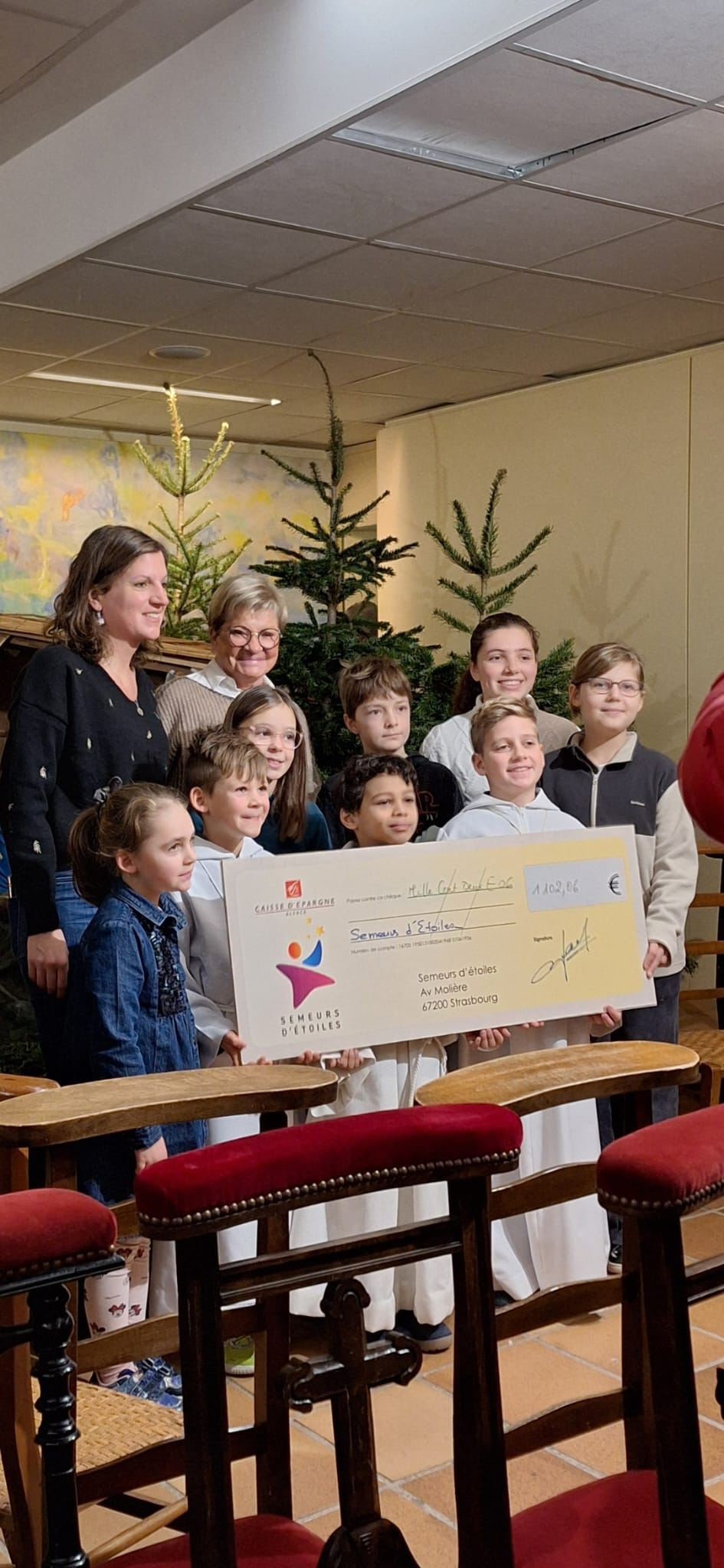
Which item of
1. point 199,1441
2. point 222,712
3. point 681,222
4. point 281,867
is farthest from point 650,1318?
point 681,222

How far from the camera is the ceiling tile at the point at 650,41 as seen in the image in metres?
3.53

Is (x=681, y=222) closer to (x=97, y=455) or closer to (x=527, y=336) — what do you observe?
(x=527, y=336)

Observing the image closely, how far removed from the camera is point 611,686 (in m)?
3.96

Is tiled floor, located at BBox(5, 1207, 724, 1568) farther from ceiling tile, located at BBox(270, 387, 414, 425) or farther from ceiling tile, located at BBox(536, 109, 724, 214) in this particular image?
ceiling tile, located at BBox(270, 387, 414, 425)

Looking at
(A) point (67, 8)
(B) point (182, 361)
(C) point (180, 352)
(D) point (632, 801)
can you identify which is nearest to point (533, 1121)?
(D) point (632, 801)

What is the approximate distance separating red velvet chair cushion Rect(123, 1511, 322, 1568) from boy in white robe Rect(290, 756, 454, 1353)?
5.81 feet

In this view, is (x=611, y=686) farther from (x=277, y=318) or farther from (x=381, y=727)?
(x=277, y=318)

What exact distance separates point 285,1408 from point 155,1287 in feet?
4.81

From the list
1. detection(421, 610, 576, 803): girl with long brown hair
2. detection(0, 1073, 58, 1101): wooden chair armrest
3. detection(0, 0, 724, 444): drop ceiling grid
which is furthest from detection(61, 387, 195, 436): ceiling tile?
detection(0, 1073, 58, 1101): wooden chair armrest

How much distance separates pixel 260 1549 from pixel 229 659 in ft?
7.96

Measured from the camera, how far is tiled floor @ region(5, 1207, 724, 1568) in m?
2.59

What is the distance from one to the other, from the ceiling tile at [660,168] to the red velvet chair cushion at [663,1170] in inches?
143

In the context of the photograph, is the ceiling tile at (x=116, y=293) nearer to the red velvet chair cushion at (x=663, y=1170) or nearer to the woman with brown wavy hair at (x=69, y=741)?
the woman with brown wavy hair at (x=69, y=741)

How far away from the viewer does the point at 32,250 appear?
5.70 m
